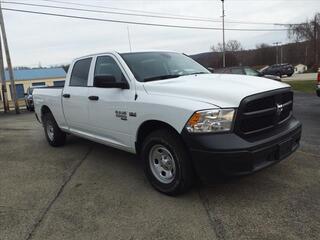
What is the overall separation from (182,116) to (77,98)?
2.68m

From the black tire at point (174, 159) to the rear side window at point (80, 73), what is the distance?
204cm

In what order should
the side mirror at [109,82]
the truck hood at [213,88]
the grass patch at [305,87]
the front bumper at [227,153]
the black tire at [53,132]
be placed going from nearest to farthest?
the front bumper at [227,153] < the truck hood at [213,88] < the side mirror at [109,82] < the black tire at [53,132] < the grass patch at [305,87]

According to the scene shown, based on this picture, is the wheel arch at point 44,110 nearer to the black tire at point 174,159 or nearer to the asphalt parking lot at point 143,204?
the asphalt parking lot at point 143,204

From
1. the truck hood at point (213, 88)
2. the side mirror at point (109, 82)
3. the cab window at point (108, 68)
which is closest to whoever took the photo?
the truck hood at point (213, 88)

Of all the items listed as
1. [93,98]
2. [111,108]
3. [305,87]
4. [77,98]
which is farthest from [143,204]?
Result: [305,87]

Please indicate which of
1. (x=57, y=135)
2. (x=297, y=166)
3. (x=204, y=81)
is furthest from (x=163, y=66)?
(x=57, y=135)

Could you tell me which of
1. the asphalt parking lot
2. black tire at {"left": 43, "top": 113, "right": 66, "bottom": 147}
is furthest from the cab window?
black tire at {"left": 43, "top": 113, "right": 66, "bottom": 147}

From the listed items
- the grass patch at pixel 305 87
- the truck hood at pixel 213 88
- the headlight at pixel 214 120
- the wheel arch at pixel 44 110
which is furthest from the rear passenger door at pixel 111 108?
the grass patch at pixel 305 87

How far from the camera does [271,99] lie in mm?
3996

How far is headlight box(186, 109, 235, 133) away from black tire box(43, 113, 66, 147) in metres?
4.33

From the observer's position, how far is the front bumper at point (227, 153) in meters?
3.58

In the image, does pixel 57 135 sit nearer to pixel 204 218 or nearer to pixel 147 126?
pixel 147 126

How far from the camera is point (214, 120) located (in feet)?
12.0

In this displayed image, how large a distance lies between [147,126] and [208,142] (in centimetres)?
111
